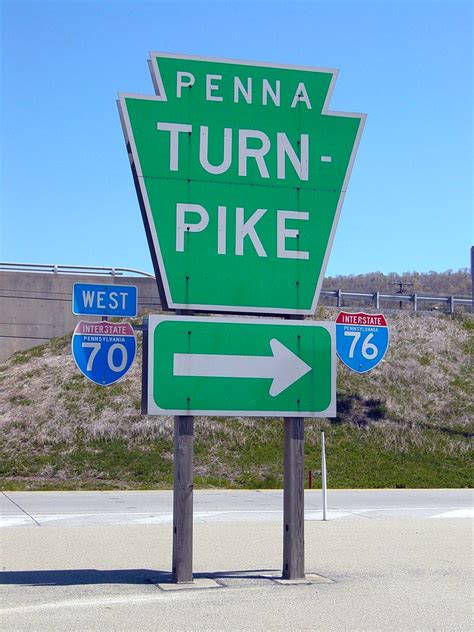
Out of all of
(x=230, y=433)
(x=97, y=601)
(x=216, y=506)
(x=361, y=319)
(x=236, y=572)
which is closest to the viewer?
(x=97, y=601)

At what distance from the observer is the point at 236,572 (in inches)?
368

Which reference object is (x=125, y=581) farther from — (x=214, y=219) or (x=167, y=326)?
(x=214, y=219)

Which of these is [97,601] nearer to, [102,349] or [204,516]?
[204,516]

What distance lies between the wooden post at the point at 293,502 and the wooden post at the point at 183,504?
982mm

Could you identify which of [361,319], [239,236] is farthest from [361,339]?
[239,236]

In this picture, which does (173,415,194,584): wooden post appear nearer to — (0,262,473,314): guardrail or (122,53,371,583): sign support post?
(122,53,371,583): sign support post

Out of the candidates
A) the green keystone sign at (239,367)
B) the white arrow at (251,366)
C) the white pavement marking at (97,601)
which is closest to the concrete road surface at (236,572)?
the white pavement marking at (97,601)

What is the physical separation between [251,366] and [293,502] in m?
1.42

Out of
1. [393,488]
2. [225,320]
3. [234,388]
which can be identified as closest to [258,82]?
[225,320]

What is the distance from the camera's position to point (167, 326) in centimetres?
889

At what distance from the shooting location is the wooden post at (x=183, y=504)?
8570 millimetres

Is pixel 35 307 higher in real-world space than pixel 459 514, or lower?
higher

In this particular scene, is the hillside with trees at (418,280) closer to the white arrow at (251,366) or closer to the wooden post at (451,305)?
the wooden post at (451,305)

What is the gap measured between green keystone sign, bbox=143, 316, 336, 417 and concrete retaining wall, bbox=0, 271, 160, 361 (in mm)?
25090
